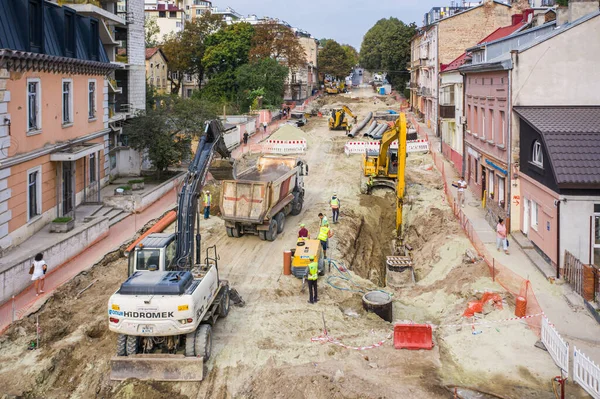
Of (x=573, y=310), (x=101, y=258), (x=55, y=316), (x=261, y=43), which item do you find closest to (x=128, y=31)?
(x=101, y=258)

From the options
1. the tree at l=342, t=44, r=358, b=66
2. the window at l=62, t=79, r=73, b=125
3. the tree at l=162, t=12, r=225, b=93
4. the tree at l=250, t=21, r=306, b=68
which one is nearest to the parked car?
the tree at l=250, t=21, r=306, b=68

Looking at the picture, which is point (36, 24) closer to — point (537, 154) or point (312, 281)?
point (312, 281)

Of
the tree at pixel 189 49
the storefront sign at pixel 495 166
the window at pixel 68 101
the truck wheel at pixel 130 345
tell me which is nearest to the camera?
the truck wheel at pixel 130 345

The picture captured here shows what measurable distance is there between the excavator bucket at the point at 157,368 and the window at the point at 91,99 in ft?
61.7

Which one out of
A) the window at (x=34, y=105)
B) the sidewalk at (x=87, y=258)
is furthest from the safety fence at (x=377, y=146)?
the window at (x=34, y=105)

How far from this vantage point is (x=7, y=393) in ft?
38.4

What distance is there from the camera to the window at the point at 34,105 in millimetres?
21500

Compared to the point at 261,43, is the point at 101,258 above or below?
below

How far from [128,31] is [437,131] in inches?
1101

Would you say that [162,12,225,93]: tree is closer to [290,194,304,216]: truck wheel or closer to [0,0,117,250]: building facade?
[0,0,117,250]: building facade

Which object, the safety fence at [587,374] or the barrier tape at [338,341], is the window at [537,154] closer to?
the barrier tape at [338,341]

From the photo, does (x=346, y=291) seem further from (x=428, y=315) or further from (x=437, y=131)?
(x=437, y=131)

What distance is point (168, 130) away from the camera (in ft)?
106

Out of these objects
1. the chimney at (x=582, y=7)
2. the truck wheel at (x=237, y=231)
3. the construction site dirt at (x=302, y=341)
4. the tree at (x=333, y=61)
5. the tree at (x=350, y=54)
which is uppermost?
the tree at (x=350, y=54)
